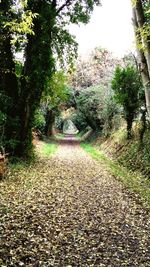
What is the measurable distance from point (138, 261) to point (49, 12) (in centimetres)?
1683

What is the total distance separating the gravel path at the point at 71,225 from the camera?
276 inches

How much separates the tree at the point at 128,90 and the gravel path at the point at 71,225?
10.7 metres

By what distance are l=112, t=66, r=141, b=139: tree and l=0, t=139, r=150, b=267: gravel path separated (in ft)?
35.2

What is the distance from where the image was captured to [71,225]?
9.09 m

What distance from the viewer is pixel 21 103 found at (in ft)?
68.5

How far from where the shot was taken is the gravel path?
7.00 metres

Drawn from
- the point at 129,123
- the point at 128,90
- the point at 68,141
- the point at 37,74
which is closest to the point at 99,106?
the point at 68,141

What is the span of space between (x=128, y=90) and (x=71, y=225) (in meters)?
17.1

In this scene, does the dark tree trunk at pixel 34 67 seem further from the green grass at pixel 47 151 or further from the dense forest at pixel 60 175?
the green grass at pixel 47 151

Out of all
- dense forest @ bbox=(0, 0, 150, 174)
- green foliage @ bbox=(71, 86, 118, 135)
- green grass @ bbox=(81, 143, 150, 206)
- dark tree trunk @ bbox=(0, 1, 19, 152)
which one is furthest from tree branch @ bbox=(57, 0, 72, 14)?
green foliage @ bbox=(71, 86, 118, 135)

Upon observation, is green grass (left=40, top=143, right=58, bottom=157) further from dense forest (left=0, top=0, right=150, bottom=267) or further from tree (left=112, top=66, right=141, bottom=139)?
tree (left=112, top=66, right=141, bottom=139)

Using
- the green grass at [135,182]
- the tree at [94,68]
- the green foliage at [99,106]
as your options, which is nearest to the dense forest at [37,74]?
the green grass at [135,182]

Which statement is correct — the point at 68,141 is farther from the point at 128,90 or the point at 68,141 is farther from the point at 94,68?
the point at 128,90

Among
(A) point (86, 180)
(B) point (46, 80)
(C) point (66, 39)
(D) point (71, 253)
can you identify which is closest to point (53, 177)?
(A) point (86, 180)
